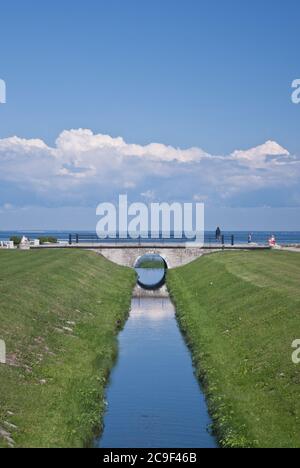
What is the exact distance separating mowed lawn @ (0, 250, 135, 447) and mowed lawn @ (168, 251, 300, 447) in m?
3.96

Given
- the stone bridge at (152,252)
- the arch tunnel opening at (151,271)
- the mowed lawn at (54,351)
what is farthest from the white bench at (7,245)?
the mowed lawn at (54,351)

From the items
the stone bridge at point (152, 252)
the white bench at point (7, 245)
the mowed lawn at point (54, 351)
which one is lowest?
the mowed lawn at point (54, 351)

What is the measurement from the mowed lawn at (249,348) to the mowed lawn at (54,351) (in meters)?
3.96

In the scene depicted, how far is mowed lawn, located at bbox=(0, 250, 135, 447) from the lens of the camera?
21114mm

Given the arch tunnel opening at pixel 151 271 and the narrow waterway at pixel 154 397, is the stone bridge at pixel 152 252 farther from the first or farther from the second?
the narrow waterway at pixel 154 397

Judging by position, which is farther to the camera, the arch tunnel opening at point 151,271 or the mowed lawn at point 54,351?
the arch tunnel opening at point 151,271

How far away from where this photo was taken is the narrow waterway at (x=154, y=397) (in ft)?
73.8

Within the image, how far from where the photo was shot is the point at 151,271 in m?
104

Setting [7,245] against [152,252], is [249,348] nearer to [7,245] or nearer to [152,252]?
[152,252]

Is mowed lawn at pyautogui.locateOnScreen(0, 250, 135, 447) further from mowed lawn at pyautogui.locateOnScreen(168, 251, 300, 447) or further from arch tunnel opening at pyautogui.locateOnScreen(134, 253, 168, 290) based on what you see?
arch tunnel opening at pyautogui.locateOnScreen(134, 253, 168, 290)

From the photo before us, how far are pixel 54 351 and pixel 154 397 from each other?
5374 millimetres

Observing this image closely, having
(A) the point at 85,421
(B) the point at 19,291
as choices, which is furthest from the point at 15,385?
(B) the point at 19,291
